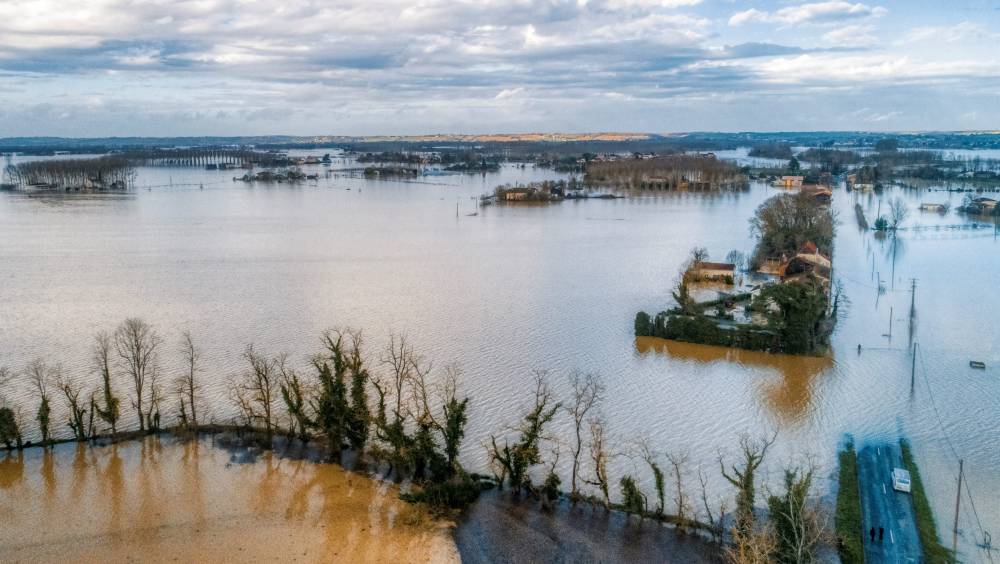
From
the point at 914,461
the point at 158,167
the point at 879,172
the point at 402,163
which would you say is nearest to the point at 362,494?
the point at 914,461

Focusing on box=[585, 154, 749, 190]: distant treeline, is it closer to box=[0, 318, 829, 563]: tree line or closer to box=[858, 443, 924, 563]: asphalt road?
box=[0, 318, 829, 563]: tree line

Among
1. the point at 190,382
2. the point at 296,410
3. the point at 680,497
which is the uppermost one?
the point at 190,382

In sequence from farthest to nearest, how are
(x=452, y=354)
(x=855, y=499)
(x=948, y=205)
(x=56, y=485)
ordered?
(x=948, y=205) → (x=452, y=354) → (x=56, y=485) → (x=855, y=499)

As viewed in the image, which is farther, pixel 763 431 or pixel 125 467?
pixel 763 431

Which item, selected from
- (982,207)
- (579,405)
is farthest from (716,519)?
(982,207)

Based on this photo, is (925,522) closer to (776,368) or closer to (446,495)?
(446,495)

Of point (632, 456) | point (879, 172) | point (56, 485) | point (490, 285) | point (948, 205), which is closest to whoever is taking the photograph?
point (56, 485)

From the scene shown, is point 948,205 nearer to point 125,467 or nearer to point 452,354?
point 452,354
